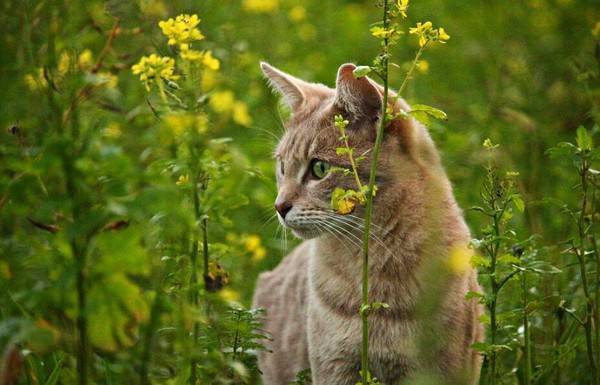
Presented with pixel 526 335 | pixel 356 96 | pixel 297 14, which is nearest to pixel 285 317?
pixel 356 96

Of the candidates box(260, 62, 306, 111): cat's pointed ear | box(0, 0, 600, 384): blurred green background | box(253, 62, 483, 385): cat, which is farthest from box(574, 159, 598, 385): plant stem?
box(260, 62, 306, 111): cat's pointed ear

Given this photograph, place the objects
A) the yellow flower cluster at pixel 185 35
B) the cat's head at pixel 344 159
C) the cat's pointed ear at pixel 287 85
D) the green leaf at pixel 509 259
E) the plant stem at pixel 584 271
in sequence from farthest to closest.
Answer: the cat's pointed ear at pixel 287 85, the cat's head at pixel 344 159, the plant stem at pixel 584 271, the green leaf at pixel 509 259, the yellow flower cluster at pixel 185 35

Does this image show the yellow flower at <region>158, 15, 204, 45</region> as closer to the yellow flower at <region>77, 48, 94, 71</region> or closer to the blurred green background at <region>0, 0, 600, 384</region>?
the blurred green background at <region>0, 0, 600, 384</region>

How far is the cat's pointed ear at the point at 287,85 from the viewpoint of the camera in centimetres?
344

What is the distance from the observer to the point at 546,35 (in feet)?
18.7

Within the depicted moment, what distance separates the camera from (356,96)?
2.99 metres

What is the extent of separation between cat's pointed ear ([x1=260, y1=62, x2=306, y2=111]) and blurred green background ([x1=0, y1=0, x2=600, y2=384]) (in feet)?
0.69

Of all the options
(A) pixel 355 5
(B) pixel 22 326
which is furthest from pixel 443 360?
(A) pixel 355 5

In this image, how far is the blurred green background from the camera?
1855 mm

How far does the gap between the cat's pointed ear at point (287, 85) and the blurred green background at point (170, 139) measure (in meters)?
0.21

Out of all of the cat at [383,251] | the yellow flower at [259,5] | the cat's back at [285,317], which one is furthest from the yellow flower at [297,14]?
the cat at [383,251]

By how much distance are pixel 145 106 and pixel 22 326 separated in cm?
83

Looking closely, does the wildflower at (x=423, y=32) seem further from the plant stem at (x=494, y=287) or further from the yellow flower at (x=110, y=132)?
the yellow flower at (x=110, y=132)

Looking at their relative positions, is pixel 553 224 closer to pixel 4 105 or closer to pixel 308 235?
pixel 308 235
